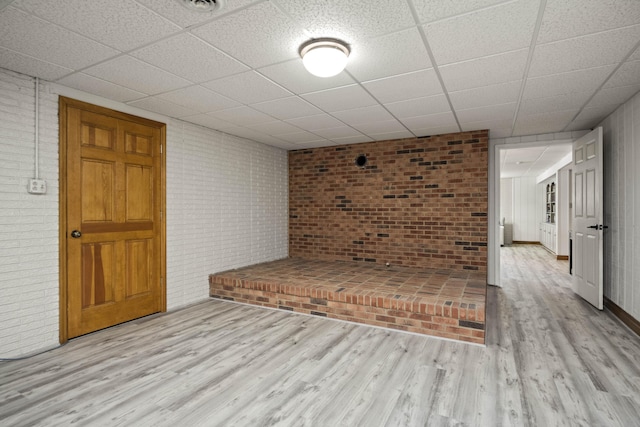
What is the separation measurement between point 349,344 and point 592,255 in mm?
3540

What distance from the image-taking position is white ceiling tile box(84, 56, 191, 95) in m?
2.72

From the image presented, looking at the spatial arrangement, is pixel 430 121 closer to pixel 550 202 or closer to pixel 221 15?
pixel 221 15

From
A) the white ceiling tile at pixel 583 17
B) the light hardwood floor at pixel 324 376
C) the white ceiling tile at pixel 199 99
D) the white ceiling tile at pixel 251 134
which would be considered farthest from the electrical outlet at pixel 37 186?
the white ceiling tile at pixel 583 17

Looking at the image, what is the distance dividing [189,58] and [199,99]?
1.01 meters

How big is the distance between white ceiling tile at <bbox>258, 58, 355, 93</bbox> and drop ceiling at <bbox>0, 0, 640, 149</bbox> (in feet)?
0.06

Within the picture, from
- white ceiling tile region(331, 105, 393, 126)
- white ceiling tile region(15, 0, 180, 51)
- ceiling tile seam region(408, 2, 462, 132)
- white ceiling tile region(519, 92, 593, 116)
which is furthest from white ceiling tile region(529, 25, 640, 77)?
white ceiling tile region(15, 0, 180, 51)

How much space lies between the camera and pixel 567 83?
3096mm

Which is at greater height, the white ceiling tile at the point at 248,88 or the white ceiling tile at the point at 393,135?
the white ceiling tile at the point at 393,135

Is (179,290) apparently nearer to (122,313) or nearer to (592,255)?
Result: (122,313)

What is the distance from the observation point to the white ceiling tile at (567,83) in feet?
9.37

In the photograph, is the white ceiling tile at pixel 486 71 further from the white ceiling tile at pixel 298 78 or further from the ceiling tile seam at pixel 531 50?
the white ceiling tile at pixel 298 78

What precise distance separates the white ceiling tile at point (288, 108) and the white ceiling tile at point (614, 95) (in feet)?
9.87

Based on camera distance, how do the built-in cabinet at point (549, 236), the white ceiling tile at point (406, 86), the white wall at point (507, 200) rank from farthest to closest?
1. the white wall at point (507, 200)
2. the built-in cabinet at point (549, 236)
3. the white ceiling tile at point (406, 86)

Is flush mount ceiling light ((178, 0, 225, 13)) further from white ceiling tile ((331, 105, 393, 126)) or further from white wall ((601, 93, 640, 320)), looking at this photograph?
white wall ((601, 93, 640, 320))
